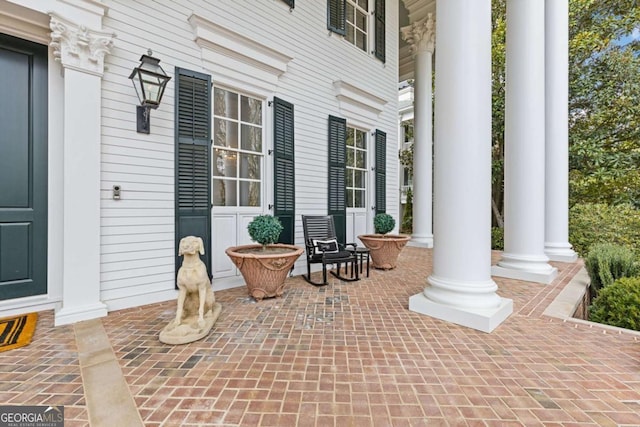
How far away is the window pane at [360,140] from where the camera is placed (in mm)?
5840

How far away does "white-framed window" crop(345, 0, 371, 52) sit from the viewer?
554cm

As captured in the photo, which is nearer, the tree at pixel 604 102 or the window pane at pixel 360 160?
the window pane at pixel 360 160

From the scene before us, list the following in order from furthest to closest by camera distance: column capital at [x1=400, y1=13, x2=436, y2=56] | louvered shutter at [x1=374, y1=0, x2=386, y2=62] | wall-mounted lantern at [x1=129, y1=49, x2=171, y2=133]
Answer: column capital at [x1=400, y1=13, x2=436, y2=56]
louvered shutter at [x1=374, y1=0, x2=386, y2=62]
wall-mounted lantern at [x1=129, y1=49, x2=171, y2=133]

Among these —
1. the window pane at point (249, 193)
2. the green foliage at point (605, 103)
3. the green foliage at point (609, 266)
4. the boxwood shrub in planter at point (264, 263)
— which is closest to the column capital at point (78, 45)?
the window pane at point (249, 193)

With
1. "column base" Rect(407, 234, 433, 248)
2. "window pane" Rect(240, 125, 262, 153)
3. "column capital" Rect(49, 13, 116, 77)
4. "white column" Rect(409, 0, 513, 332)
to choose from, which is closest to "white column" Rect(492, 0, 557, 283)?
"white column" Rect(409, 0, 513, 332)

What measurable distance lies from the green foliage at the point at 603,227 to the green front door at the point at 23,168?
29.2 feet

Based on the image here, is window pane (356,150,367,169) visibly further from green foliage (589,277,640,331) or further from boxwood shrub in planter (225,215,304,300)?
green foliage (589,277,640,331)

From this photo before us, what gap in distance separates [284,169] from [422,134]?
14.4 feet

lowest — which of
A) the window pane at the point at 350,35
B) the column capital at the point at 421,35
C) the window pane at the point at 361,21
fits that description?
the window pane at the point at 350,35

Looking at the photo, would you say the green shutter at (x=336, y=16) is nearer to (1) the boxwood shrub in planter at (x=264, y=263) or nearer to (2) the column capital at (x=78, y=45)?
(2) the column capital at (x=78, y=45)

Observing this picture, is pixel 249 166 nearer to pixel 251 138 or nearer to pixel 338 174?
pixel 251 138

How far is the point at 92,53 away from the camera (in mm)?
2701

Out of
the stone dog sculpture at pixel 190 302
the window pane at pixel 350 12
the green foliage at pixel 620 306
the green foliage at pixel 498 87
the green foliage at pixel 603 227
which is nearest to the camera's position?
the stone dog sculpture at pixel 190 302

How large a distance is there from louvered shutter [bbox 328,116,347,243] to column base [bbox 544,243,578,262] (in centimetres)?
376
